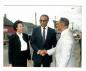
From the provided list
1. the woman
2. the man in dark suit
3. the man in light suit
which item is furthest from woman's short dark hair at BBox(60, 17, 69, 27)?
the woman

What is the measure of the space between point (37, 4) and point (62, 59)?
49 cm

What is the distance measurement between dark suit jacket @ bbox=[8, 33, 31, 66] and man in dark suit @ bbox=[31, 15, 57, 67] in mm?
65

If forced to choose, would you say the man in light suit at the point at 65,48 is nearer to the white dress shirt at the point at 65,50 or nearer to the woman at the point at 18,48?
the white dress shirt at the point at 65,50

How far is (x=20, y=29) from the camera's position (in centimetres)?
168

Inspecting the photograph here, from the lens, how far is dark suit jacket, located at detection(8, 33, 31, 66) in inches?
65.8

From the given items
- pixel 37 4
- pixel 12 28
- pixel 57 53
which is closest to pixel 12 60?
pixel 12 28

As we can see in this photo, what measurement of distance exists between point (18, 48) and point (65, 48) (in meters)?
0.38

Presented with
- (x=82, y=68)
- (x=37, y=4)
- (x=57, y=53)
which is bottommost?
(x=82, y=68)

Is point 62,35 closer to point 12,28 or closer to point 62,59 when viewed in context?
point 62,59

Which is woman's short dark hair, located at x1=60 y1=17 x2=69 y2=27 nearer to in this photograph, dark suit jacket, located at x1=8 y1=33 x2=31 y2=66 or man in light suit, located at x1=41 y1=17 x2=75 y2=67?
man in light suit, located at x1=41 y1=17 x2=75 y2=67

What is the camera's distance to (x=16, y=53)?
1.68 meters

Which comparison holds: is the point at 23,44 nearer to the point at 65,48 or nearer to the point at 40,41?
the point at 40,41

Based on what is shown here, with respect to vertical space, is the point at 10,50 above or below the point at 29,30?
below

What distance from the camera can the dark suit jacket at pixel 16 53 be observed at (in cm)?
167
